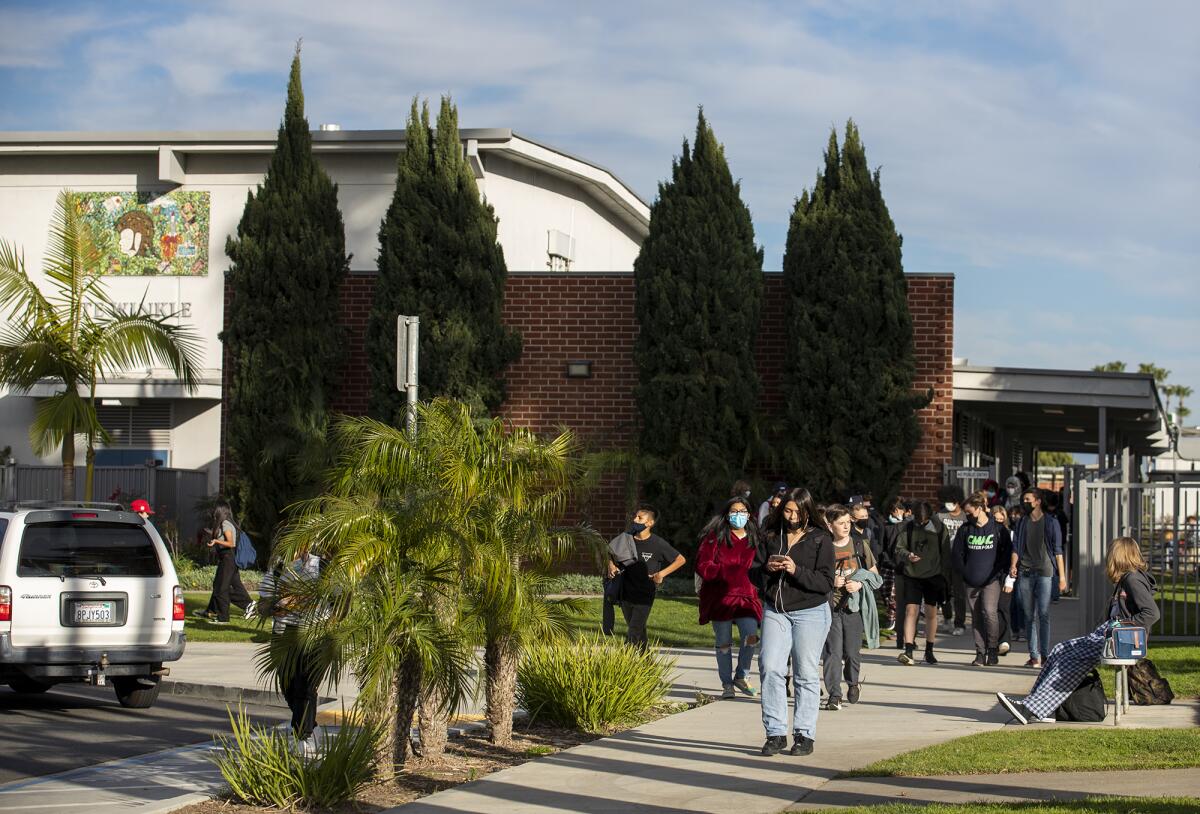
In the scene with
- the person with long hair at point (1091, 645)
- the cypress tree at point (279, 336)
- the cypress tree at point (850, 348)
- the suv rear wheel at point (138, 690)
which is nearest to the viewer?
the person with long hair at point (1091, 645)

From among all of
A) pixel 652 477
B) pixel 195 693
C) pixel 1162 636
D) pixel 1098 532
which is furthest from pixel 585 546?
pixel 652 477

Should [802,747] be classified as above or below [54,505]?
below

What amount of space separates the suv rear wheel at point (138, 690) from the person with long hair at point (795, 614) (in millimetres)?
5932

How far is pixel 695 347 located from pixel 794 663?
12768 millimetres

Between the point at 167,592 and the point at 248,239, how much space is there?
12.5 m

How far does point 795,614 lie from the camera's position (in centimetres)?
1070

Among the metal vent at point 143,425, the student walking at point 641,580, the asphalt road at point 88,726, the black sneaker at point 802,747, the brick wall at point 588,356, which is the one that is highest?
the brick wall at point 588,356

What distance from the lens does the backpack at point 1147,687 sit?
12.3 m

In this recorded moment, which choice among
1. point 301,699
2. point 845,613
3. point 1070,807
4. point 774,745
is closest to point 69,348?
point 301,699

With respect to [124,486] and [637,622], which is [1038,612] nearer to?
[637,622]

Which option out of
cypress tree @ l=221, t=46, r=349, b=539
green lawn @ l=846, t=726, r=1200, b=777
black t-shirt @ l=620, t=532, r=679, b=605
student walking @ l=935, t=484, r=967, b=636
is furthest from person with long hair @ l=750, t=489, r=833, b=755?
cypress tree @ l=221, t=46, r=349, b=539

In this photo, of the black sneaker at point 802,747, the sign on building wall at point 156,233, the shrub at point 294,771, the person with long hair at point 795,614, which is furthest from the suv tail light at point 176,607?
the sign on building wall at point 156,233

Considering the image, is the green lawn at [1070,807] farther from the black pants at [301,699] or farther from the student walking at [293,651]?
the black pants at [301,699]

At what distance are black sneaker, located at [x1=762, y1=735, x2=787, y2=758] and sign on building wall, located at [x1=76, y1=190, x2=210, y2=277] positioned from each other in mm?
22974
